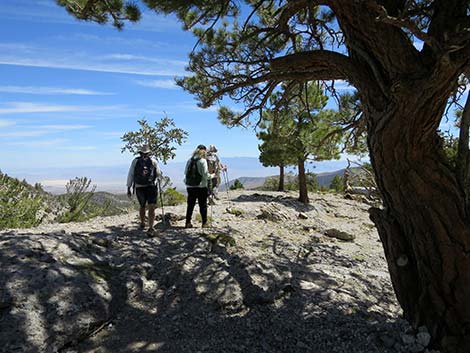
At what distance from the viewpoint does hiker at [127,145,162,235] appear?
7254 millimetres

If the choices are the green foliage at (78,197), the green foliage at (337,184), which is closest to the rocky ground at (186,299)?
the green foliage at (78,197)

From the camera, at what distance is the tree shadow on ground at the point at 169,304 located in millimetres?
3828

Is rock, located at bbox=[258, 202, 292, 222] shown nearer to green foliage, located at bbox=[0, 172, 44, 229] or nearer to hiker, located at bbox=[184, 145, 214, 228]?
hiker, located at bbox=[184, 145, 214, 228]

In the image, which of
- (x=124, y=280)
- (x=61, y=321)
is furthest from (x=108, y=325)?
(x=124, y=280)

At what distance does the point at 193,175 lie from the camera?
7.79m

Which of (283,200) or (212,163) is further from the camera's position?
(283,200)

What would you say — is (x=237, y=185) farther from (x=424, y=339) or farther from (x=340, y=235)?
(x=424, y=339)

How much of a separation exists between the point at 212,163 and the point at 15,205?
508cm

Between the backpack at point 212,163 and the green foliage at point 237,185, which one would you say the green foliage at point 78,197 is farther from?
the green foliage at point 237,185

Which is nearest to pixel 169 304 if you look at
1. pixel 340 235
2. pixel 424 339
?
pixel 424 339

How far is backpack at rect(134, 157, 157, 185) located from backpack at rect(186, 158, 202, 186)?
0.77 meters

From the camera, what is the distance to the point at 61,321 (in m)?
3.82

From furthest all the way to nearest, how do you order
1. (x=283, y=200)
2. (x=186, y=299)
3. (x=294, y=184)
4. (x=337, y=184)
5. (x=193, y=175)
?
(x=337, y=184) → (x=294, y=184) → (x=283, y=200) → (x=193, y=175) → (x=186, y=299)

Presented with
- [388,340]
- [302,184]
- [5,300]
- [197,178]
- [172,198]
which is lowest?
A: [388,340]
